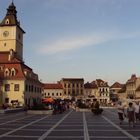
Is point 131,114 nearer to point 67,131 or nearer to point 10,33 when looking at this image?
point 67,131

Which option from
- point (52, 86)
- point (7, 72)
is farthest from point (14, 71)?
point (52, 86)

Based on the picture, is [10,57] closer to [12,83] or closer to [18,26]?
[12,83]

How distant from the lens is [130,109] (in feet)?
85.4

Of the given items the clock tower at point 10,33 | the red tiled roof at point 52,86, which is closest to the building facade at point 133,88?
the red tiled roof at point 52,86

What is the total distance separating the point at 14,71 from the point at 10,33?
17.8m

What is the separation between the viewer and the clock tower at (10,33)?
93938 mm

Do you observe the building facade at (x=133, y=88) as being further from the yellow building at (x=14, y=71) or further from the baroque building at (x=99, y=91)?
the yellow building at (x=14, y=71)

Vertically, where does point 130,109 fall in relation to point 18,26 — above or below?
below

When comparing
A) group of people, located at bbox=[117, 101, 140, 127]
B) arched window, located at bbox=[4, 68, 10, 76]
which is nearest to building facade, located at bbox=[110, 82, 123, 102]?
arched window, located at bbox=[4, 68, 10, 76]

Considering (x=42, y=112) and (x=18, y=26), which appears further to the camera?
(x=18, y=26)

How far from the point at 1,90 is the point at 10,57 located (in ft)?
28.4

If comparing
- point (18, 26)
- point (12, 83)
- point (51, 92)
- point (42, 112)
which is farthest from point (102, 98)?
point (42, 112)

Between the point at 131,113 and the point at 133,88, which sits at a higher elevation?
the point at 133,88

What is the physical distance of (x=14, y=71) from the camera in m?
79.1
